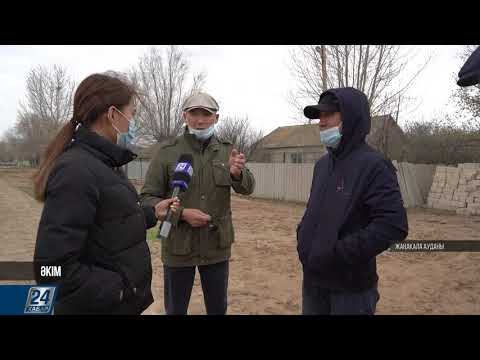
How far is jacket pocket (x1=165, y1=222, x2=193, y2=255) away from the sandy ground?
2.02 metres

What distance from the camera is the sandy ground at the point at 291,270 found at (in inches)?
195

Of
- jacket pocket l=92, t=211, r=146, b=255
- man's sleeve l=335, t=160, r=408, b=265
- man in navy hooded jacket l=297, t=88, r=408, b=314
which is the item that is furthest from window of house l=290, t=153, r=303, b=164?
jacket pocket l=92, t=211, r=146, b=255

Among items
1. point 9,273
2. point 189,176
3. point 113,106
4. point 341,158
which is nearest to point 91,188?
point 113,106

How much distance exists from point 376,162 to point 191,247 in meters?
1.49

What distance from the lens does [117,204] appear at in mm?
1780

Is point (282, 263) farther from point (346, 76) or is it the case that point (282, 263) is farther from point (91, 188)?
point (346, 76)

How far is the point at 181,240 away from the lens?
109 inches

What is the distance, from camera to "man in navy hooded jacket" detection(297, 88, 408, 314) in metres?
→ 2.12

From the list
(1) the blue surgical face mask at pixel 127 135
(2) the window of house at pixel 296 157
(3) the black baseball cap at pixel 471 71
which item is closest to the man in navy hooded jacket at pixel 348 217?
(3) the black baseball cap at pixel 471 71

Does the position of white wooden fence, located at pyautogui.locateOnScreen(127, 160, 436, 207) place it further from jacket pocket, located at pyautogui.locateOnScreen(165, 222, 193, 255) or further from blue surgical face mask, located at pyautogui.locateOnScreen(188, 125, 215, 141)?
jacket pocket, located at pyautogui.locateOnScreen(165, 222, 193, 255)

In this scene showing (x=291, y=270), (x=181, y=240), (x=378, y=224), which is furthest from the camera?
(x=291, y=270)

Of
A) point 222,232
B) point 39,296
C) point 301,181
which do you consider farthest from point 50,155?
point 301,181

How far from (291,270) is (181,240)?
4.26 meters

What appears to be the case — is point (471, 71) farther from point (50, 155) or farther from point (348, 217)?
point (50, 155)
